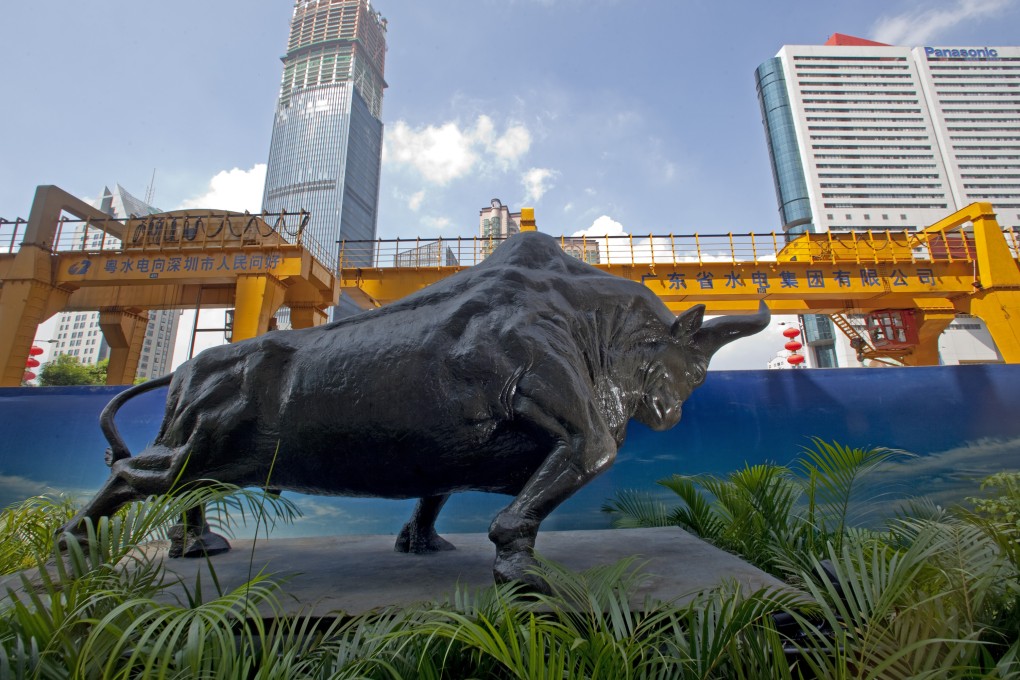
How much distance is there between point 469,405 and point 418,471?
39 cm

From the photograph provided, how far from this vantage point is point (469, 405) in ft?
7.19

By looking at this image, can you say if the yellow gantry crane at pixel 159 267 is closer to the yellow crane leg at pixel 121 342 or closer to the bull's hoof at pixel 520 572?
the yellow crane leg at pixel 121 342

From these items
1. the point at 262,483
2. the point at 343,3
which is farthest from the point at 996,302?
the point at 343,3

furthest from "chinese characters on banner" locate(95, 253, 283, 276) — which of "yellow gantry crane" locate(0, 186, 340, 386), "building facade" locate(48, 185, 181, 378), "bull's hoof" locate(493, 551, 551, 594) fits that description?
"building facade" locate(48, 185, 181, 378)

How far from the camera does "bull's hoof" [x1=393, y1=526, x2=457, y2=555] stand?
3061 millimetres

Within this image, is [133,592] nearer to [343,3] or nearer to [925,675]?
[925,675]

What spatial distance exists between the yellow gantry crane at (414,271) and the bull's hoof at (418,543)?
262 inches

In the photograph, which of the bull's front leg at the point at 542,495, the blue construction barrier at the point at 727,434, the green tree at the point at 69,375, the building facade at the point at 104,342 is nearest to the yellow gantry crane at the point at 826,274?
the blue construction barrier at the point at 727,434

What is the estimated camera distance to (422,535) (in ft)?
10.2

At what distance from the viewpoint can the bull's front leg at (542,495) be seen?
186 centimetres

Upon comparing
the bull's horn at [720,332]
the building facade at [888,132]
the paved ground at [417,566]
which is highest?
the building facade at [888,132]

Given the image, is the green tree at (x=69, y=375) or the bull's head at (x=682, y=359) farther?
the green tree at (x=69, y=375)

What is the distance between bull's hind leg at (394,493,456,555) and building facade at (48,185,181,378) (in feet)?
Answer: 125

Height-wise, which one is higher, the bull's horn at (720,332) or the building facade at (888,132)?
the building facade at (888,132)
